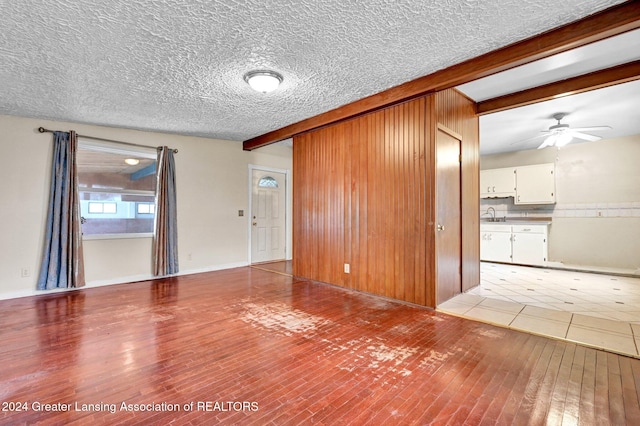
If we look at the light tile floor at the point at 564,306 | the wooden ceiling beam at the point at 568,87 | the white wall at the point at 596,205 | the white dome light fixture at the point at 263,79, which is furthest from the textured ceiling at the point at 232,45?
the white wall at the point at 596,205

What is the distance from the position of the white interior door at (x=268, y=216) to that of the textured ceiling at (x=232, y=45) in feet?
9.61

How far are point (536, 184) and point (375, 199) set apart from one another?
185 inches

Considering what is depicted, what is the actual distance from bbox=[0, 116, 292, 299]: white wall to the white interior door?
229 millimetres

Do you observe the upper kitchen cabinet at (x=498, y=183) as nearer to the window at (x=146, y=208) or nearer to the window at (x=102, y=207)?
the window at (x=146, y=208)

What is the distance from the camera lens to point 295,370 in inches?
83.0

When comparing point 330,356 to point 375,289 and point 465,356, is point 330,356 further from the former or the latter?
point 375,289

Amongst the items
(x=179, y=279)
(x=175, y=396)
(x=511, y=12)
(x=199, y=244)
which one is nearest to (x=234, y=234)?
(x=199, y=244)

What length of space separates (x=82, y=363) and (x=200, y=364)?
91 centimetres

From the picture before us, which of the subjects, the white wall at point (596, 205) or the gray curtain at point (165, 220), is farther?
the white wall at point (596, 205)

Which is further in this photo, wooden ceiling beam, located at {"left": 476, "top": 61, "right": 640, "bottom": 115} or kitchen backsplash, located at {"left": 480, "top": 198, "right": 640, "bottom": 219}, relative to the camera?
kitchen backsplash, located at {"left": 480, "top": 198, "right": 640, "bottom": 219}

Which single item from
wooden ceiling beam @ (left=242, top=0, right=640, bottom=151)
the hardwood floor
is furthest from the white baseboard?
wooden ceiling beam @ (left=242, top=0, right=640, bottom=151)

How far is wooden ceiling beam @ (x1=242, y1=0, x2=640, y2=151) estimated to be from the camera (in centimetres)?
214

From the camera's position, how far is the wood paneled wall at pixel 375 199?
347 centimetres

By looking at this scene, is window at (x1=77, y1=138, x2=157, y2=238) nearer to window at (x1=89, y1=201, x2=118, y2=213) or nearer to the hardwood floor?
window at (x1=89, y1=201, x2=118, y2=213)
